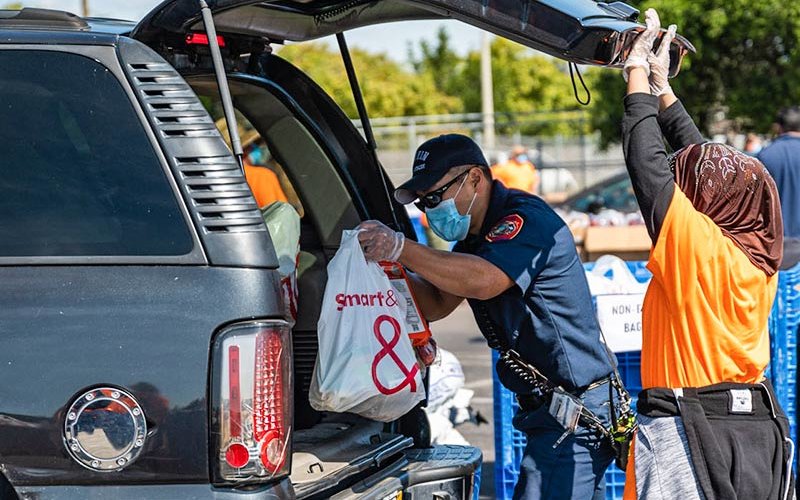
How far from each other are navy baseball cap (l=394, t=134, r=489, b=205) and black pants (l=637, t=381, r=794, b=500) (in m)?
1.04

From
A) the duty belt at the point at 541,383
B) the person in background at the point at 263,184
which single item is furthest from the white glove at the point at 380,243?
the person in background at the point at 263,184

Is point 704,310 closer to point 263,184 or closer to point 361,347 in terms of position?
point 361,347

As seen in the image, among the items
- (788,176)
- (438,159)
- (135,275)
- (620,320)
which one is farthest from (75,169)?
(788,176)

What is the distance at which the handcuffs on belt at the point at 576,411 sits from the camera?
3.83 meters

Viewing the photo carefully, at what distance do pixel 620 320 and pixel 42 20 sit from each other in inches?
117

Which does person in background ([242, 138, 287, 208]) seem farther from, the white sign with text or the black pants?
the black pants

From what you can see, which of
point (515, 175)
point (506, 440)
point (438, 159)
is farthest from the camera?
point (515, 175)

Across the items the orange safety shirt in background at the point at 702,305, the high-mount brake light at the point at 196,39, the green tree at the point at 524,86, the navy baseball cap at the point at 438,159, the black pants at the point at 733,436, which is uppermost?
the high-mount brake light at the point at 196,39

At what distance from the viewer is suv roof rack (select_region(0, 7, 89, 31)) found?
320cm

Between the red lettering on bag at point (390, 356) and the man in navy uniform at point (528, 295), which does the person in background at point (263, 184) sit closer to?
the man in navy uniform at point (528, 295)

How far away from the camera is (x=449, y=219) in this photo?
13.4ft

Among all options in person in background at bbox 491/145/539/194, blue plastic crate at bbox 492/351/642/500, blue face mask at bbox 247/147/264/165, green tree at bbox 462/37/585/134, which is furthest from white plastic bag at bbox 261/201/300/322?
green tree at bbox 462/37/585/134

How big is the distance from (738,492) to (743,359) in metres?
0.39

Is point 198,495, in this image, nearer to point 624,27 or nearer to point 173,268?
point 173,268
